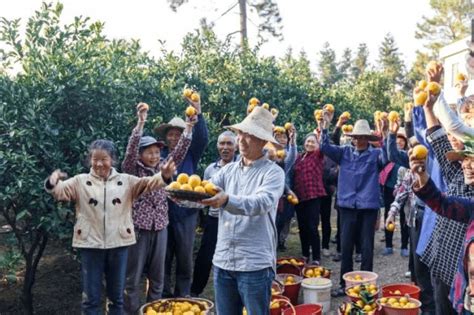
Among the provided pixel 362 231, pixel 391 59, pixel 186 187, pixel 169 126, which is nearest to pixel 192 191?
pixel 186 187

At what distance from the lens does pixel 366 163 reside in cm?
565

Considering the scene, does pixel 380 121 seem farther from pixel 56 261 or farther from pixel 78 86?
pixel 56 261

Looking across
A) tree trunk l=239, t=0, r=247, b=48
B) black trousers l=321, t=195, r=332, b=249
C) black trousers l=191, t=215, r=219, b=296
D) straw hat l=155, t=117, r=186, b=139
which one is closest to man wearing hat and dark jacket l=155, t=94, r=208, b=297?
straw hat l=155, t=117, r=186, b=139

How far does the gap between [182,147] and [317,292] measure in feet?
7.27

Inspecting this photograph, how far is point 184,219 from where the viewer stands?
514cm

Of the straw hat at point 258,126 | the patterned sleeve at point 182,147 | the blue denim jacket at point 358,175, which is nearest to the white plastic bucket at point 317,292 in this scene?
the blue denim jacket at point 358,175

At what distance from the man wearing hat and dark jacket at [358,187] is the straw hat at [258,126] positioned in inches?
91.4

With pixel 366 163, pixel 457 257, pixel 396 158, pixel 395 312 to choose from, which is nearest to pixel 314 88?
pixel 366 163

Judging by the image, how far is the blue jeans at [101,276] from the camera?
4.04 m

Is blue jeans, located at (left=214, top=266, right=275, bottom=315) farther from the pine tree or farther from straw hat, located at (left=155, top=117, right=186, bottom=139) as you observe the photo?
the pine tree

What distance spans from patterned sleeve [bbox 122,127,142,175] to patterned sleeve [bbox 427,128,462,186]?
2.67 m

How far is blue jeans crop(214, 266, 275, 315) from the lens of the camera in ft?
10.3

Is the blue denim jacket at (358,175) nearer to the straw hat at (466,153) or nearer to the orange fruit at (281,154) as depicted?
the orange fruit at (281,154)

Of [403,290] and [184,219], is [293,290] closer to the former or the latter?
[403,290]
